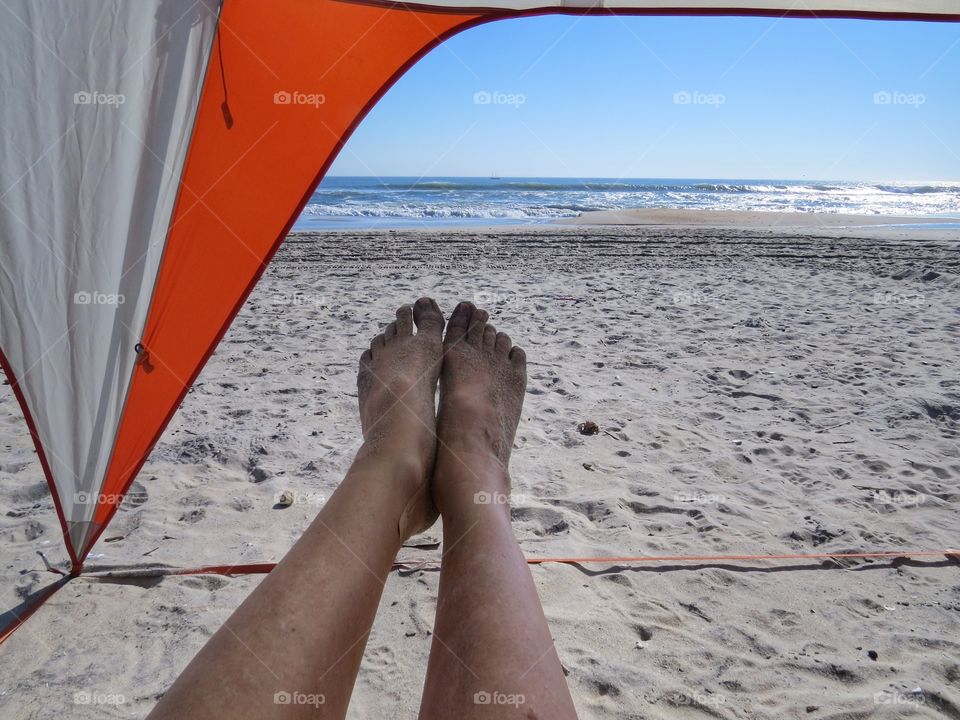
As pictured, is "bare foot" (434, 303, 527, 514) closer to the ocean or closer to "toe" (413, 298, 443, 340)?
"toe" (413, 298, 443, 340)

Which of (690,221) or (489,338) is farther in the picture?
(690,221)

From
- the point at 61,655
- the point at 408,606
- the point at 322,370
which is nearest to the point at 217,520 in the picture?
the point at 61,655

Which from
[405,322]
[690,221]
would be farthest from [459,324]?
[690,221]

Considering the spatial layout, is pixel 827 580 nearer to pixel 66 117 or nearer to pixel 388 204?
pixel 66 117

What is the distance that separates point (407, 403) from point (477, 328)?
21.5 inches

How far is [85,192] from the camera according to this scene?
144 centimetres

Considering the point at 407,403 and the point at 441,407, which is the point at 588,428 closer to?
the point at 441,407

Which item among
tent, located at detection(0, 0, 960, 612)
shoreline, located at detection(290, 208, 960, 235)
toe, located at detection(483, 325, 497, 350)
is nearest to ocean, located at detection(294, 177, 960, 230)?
shoreline, located at detection(290, 208, 960, 235)

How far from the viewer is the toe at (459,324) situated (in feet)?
7.04

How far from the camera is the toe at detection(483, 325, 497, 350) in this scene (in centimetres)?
211

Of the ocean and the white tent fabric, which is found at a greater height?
the ocean

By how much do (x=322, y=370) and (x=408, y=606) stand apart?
1.85m

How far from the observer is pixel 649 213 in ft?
47.6

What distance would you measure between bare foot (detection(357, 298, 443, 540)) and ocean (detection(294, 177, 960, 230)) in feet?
30.3
